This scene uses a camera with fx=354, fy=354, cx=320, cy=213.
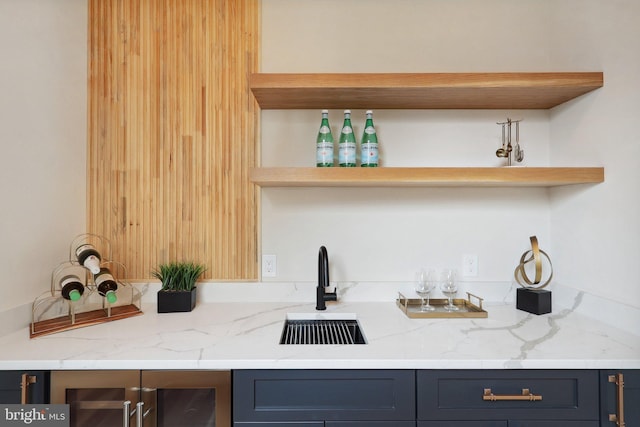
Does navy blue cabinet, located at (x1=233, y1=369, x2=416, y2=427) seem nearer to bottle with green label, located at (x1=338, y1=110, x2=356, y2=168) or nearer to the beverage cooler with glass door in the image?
the beverage cooler with glass door

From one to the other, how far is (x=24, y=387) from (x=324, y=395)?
3.06ft

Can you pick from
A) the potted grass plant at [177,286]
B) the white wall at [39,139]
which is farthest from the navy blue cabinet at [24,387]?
the potted grass plant at [177,286]

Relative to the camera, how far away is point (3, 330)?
1.32 meters

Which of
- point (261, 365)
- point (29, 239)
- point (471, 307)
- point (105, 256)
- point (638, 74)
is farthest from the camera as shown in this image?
point (105, 256)

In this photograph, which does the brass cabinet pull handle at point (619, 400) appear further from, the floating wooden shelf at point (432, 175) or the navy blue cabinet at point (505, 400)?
the floating wooden shelf at point (432, 175)

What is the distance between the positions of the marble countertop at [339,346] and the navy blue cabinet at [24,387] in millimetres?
29

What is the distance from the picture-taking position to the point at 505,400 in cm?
111

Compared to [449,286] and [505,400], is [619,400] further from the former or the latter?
[449,286]

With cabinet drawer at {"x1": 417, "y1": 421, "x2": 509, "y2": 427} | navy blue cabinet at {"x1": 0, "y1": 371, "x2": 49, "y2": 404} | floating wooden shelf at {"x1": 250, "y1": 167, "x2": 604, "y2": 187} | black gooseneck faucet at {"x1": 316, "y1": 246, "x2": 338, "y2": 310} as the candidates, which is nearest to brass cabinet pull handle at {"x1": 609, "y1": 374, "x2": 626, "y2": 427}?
cabinet drawer at {"x1": 417, "y1": 421, "x2": 509, "y2": 427}

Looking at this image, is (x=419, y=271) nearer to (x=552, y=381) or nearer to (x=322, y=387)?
(x=552, y=381)

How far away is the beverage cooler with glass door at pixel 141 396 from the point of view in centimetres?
111

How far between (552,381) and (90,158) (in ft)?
7.08

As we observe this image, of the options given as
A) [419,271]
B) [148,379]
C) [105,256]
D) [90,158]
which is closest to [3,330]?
[105,256]

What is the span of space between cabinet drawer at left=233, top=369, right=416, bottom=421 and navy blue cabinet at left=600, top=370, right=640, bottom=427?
23.7 inches
